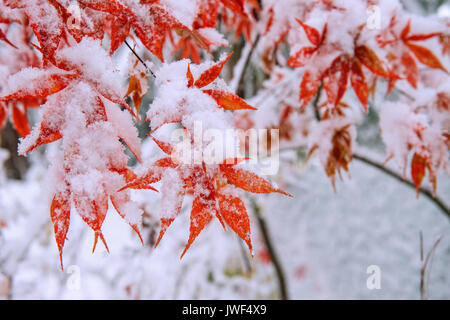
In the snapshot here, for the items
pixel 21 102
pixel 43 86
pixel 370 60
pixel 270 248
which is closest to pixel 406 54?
pixel 370 60

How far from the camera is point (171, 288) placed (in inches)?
65.1

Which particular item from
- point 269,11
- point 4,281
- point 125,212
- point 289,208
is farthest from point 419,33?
point 289,208

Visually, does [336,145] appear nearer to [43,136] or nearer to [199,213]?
[199,213]

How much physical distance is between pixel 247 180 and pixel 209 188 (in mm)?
48

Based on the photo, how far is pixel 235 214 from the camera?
0.37 meters

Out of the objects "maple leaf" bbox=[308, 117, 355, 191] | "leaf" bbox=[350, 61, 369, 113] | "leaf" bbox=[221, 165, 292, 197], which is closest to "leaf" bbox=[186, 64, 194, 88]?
"leaf" bbox=[221, 165, 292, 197]

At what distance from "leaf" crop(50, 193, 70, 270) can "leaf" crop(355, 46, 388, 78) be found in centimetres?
57

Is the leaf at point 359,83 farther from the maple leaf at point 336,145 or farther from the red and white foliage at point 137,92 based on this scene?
the maple leaf at point 336,145

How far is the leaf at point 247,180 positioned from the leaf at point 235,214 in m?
0.02

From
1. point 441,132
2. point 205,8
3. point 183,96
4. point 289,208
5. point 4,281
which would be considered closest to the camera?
point 183,96

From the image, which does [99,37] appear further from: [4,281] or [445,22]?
[4,281]

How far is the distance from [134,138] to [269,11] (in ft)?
1.83

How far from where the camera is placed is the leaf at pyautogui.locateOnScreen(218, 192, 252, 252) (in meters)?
0.37

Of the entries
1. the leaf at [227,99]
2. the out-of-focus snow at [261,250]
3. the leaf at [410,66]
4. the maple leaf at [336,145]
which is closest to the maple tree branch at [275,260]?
the out-of-focus snow at [261,250]
